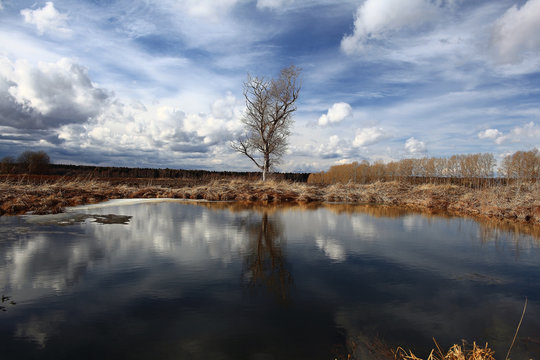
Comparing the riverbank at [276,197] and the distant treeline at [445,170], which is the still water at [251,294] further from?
the distant treeline at [445,170]

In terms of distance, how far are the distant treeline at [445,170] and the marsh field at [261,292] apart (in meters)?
17.3

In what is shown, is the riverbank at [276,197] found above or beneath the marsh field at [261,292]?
above

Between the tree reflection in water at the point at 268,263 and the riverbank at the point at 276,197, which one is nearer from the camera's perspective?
the tree reflection in water at the point at 268,263

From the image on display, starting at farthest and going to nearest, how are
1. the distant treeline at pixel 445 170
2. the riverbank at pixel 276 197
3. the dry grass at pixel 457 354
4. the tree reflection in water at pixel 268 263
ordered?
the distant treeline at pixel 445 170 < the riverbank at pixel 276 197 < the tree reflection in water at pixel 268 263 < the dry grass at pixel 457 354

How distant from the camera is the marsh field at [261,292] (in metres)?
2.48

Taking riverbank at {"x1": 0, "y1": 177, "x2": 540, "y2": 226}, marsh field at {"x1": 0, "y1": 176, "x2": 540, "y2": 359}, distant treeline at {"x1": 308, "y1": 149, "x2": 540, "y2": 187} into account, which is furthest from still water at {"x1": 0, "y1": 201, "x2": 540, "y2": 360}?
distant treeline at {"x1": 308, "y1": 149, "x2": 540, "y2": 187}

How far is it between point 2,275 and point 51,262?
1.91 feet

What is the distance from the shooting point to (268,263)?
15.0ft

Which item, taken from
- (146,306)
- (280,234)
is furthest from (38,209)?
(146,306)

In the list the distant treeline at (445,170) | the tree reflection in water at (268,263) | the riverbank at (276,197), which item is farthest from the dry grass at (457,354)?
the distant treeline at (445,170)

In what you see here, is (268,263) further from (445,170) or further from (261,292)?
(445,170)

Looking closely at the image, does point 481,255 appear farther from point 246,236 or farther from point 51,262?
point 51,262

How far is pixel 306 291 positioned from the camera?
353 cm

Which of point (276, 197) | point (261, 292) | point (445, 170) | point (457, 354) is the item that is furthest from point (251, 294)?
point (445, 170)
